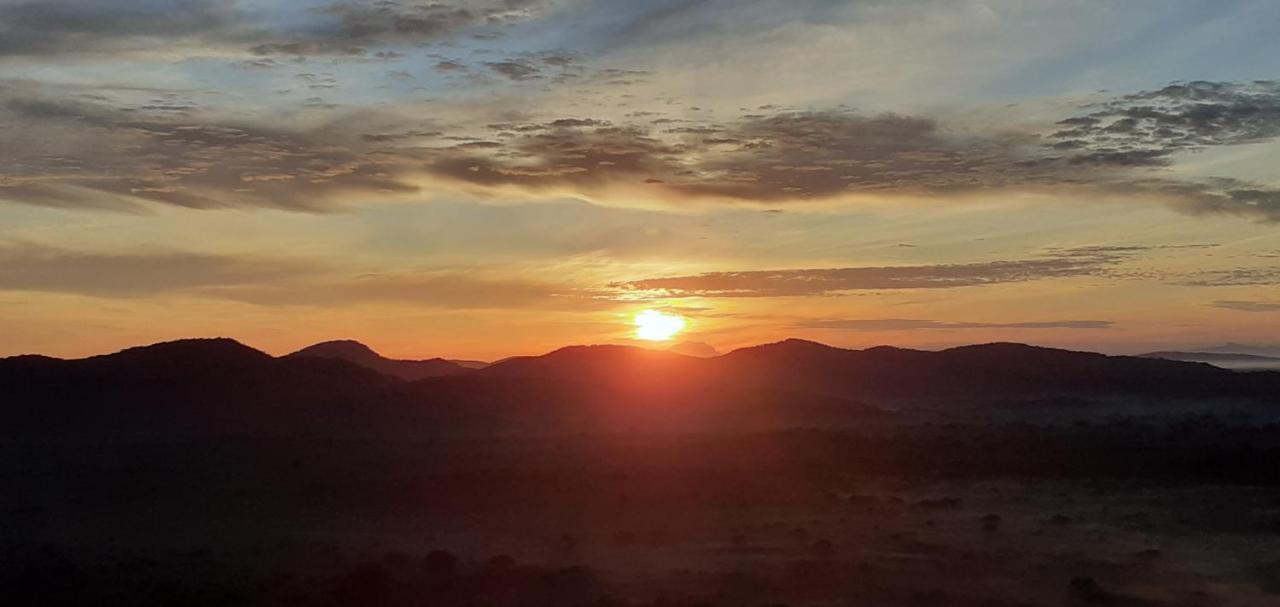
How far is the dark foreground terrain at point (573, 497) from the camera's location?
20.3m

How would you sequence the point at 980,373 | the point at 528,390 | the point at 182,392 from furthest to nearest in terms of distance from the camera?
the point at 980,373 < the point at 528,390 < the point at 182,392

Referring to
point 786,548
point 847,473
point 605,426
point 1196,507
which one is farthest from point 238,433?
point 1196,507

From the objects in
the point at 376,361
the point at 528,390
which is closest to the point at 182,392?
the point at 528,390

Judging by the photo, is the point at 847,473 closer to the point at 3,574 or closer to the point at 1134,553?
the point at 1134,553

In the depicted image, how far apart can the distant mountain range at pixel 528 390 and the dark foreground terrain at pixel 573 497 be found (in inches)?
11.8

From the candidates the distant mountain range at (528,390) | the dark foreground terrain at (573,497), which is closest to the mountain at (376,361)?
the distant mountain range at (528,390)

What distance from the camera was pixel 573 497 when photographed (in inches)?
1261

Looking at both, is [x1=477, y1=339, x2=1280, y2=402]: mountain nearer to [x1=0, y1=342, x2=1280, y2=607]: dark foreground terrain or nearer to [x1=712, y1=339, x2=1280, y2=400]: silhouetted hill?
[x1=712, y1=339, x2=1280, y2=400]: silhouetted hill

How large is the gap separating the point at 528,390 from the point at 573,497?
39.5 meters

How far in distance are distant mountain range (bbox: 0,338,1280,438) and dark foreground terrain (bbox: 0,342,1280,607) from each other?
0.30 metres

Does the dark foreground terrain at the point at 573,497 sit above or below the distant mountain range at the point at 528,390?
below

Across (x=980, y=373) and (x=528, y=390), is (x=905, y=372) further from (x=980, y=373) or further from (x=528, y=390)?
(x=528, y=390)

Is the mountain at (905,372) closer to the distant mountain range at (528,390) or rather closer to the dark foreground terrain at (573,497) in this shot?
the distant mountain range at (528,390)

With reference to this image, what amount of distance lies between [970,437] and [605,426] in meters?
18.4
